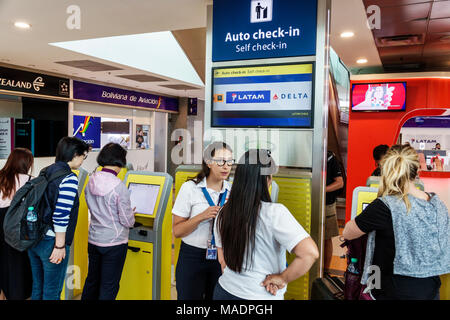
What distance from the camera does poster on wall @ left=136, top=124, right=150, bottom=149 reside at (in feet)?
37.2

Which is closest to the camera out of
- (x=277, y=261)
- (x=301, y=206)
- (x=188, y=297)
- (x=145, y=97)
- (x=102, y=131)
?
(x=277, y=261)

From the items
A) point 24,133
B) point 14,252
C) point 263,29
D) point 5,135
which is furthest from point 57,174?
point 24,133

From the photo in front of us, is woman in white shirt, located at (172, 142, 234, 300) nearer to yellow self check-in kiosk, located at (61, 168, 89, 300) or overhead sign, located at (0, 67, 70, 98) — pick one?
yellow self check-in kiosk, located at (61, 168, 89, 300)

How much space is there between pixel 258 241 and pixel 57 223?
5.06ft

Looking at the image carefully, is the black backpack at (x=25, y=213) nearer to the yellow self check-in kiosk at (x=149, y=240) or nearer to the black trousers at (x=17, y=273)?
the black trousers at (x=17, y=273)

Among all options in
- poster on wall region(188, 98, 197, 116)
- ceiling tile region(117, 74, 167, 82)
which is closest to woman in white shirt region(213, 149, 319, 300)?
ceiling tile region(117, 74, 167, 82)

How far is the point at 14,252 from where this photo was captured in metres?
2.86

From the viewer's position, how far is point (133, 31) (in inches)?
183

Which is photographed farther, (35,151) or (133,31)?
(35,151)

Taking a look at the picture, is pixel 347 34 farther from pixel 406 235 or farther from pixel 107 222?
pixel 107 222

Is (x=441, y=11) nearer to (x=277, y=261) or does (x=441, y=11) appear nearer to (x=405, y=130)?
(x=277, y=261)

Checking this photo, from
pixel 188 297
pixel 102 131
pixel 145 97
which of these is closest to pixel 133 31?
pixel 188 297
